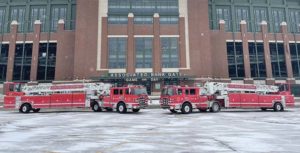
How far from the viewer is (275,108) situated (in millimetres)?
24844

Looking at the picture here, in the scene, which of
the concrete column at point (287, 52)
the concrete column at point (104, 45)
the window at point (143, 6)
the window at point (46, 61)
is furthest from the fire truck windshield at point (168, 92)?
the concrete column at point (287, 52)

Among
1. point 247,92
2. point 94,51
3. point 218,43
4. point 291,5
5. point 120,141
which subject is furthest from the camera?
point 291,5

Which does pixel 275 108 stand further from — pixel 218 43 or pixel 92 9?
pixel 92 9

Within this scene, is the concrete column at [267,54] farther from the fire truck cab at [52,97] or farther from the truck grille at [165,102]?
the fire truck cab at [52,97]

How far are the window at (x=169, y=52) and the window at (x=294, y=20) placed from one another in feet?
97.7

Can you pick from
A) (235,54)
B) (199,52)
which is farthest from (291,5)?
(199,52)

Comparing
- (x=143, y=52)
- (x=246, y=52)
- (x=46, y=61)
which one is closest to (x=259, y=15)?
(x=246, y=52)

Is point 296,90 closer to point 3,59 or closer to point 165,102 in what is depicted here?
point 165,102

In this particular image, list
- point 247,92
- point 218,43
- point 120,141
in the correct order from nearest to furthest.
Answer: point 120,141 → point 247,92 → point 218,43

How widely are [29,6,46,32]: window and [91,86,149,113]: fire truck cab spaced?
36.0 meters

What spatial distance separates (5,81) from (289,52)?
61696mm

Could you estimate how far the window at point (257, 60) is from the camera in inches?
2002

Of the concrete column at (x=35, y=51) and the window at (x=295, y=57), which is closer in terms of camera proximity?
the concrete column at (x=35, y=51)

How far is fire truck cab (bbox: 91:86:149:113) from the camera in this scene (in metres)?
22.4
